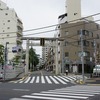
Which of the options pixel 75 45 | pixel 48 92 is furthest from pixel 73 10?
pixel 48 92

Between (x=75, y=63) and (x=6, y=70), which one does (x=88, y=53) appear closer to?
(x=75, y=63)

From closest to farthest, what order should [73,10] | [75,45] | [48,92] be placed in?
[48,92] → [75,45] → [73,10]

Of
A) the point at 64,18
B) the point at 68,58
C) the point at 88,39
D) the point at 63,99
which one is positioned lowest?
the point at 63,99

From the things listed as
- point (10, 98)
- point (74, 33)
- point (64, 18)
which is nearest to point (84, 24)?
point (74, 33)

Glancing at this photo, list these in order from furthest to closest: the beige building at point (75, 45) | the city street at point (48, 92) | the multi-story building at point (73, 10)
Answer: the multi-story building at point (73, 10)
the beige building at point (75, 45)
the city street at point (48, 92)

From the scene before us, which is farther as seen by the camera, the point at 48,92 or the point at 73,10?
the point at 73,10

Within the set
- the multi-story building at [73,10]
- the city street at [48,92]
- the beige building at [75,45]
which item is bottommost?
the city street at [48,92]

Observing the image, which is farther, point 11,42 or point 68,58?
point 11,42

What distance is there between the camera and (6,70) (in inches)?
1848

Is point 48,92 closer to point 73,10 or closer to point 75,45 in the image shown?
point 75,45

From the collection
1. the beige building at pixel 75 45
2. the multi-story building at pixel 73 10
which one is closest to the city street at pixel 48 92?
the beige building at pixel 75 45

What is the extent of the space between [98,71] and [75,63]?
2719cm

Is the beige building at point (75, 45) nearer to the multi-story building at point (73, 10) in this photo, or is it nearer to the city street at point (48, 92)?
the multi-story building at point (73, 10)

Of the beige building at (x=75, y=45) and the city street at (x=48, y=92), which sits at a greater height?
the beige building at (x=75, y=45)
